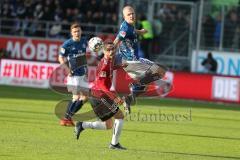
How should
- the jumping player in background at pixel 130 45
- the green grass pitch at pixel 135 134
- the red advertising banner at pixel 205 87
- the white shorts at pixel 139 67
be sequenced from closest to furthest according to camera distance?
the green grass pitch at pixel 135 134 < the jumping player in background at pixel 130 45 < the white shorts at pixel 139 67 < the red advertising banner at pixel 205 87

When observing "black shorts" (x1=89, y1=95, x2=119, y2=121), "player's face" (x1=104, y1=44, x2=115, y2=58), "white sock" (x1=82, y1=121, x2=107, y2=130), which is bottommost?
"white sock" (x1=82, y1=121, x2=107, y2=130)

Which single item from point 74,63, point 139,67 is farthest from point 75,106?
point 139,67

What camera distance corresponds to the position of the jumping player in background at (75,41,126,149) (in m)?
14.1

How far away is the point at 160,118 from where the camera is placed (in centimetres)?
2080

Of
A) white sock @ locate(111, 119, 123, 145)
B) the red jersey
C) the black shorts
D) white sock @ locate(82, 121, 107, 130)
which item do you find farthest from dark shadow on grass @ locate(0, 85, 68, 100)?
white sock @ locate(111, 119, 123, 145)

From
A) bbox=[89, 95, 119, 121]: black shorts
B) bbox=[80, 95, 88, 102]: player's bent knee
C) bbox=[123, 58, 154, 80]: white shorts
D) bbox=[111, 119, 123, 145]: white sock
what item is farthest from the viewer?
bbox=[123, 58, 154, 80]: white shorts

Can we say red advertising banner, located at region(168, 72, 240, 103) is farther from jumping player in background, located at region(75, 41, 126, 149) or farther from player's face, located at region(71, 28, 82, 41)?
jumping player in background, located at region(75, 41, 126, 149)

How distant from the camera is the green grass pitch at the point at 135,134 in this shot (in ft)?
44.9

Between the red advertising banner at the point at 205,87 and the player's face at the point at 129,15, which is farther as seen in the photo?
the red advertising banner at the point at 205,87

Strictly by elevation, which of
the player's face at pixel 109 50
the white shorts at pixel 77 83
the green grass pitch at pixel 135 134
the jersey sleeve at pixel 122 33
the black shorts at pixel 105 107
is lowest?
the green grass pitch at pixel 135 134

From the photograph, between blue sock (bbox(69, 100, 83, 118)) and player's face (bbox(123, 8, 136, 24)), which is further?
blue sock (bbox(69, 100, 83, 118))

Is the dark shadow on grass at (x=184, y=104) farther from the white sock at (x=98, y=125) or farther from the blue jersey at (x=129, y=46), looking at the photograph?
the white sock at (x=98, y=125)

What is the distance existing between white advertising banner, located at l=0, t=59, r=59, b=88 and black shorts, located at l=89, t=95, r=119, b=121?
1430cm

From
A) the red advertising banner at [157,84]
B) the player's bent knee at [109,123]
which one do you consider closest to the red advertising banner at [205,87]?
the red advertising banner at [157,84]
